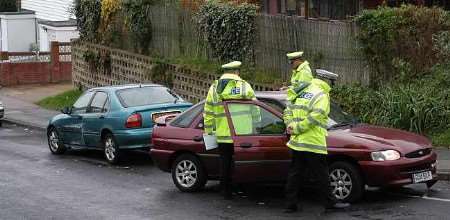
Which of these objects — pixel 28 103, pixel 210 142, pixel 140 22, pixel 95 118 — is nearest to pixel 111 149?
pixel 95 118

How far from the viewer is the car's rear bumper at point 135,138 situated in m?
13.7

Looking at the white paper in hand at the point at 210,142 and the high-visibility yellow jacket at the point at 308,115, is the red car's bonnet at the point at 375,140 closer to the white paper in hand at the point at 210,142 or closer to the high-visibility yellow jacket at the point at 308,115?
the high-visibility yellow jacket at the point at 308,115

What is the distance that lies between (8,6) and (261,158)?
140 feet

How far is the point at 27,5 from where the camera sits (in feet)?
145

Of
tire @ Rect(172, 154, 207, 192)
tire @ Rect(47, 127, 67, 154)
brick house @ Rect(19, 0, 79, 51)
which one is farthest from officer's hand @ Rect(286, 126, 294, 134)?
brick house @ Rect(19, 0, 79, 51)

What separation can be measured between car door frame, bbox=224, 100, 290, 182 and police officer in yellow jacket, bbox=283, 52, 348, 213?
57 cm

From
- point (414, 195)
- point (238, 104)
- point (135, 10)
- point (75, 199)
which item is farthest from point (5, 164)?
point (135, 10)

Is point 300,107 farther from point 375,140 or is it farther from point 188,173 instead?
point 188,173

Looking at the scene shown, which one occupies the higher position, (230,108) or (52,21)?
(52,21)

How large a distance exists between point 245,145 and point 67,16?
31.6 meters

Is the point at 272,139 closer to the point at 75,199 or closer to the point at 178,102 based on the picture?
the point at 75,199

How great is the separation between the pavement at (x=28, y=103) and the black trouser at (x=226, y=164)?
4802 millimetres

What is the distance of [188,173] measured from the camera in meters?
11.1

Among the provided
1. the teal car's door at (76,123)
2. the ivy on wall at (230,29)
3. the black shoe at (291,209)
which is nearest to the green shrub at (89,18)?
the ivy on wall at (230,29)
